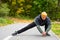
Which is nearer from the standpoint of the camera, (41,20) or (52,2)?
(41,20)

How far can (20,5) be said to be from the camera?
1832 inches

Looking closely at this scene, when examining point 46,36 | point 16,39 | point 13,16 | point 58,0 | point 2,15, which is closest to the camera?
point 16,39

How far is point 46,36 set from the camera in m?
15.6

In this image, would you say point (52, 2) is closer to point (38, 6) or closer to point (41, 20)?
point (38, 6)

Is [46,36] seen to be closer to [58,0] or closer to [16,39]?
[16,39]

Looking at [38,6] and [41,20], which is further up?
[38,6]

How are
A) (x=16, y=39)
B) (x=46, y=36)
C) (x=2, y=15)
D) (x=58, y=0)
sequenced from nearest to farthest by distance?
1. (x=16, y=39)
2. (x=46, y=36)
3. (x=2, y=15)
4. (x=58, y=0)

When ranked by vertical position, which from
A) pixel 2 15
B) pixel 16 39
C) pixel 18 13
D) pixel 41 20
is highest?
pixel 18 13

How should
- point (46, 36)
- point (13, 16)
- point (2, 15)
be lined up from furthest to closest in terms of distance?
point (13, 16)
point (2, 15)
point (46, 36)

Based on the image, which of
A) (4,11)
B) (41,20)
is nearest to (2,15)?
(4,11)

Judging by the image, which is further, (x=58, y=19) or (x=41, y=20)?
(x=58, y=19)

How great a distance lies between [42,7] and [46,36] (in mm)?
31455

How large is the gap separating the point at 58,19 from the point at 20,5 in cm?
640

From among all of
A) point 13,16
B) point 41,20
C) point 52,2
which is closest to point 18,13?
point 13,16
